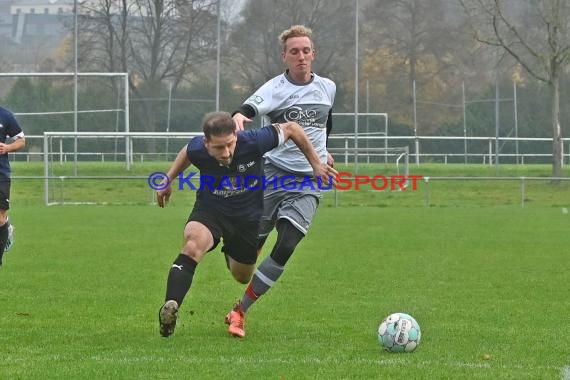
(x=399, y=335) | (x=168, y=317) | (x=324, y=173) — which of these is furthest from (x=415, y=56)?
(x=168, y=317)

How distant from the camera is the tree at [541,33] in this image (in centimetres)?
3127

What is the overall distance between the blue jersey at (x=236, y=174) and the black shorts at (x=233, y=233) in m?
0.05

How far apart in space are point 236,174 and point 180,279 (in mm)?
876

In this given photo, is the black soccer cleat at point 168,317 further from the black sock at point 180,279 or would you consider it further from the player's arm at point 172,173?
the player's arm at point 172,173

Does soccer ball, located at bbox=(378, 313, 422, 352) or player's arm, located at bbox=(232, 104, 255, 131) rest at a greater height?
player's arm, located at bbox=(232, 104, 255, 131)

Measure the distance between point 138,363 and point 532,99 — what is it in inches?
1328

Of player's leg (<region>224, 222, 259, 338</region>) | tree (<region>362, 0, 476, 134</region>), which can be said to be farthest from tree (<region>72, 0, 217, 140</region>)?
player's leg (<region>224, 222, 259, 338</region>)

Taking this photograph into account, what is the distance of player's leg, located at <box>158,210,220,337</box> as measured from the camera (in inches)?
238

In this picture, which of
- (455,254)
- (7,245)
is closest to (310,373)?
(7,245)

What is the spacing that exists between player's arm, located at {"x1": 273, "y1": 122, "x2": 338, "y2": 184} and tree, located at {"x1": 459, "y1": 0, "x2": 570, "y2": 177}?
2429cm

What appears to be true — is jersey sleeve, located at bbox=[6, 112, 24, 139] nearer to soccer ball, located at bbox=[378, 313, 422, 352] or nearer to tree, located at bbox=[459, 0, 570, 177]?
soccer ball, located at bbox=[378, 313, 422, 352]

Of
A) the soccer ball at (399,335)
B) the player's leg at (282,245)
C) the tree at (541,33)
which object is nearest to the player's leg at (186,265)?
the player's leg at (282,245)

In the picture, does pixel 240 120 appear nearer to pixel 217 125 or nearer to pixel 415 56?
pixel 217 125

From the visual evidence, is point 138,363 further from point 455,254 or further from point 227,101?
point 227,101
